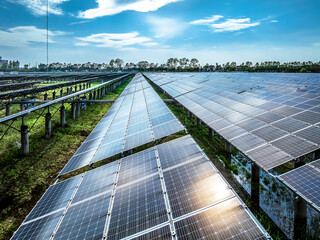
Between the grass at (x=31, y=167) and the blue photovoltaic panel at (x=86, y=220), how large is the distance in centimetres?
357

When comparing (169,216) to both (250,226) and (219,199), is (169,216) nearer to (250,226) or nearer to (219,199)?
(219,199)

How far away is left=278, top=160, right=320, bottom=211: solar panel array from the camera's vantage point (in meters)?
5.87

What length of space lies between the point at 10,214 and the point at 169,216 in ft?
23.8

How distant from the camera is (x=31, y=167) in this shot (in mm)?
11188

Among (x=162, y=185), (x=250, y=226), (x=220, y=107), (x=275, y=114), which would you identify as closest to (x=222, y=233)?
(x=250, y=226)

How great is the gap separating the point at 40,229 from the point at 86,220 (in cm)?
127

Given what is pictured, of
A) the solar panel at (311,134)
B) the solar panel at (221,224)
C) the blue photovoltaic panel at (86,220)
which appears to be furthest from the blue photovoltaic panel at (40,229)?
the solar panel at (311,134)

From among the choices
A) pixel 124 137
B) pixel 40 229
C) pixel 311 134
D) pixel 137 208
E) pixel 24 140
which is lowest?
pixel 40 229

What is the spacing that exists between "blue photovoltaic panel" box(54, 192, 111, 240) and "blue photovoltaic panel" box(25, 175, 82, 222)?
643 mm

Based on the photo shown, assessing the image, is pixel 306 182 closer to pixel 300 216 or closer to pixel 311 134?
pixel 300 216

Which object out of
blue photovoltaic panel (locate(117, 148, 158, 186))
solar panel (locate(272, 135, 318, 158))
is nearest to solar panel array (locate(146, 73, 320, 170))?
solar panel (locate(272, 135, 318, 158))

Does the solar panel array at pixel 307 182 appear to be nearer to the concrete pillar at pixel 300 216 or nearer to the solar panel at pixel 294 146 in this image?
the solar panel at pixel 294 146

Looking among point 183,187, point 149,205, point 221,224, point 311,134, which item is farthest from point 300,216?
point 149,205

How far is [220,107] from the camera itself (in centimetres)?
1691
